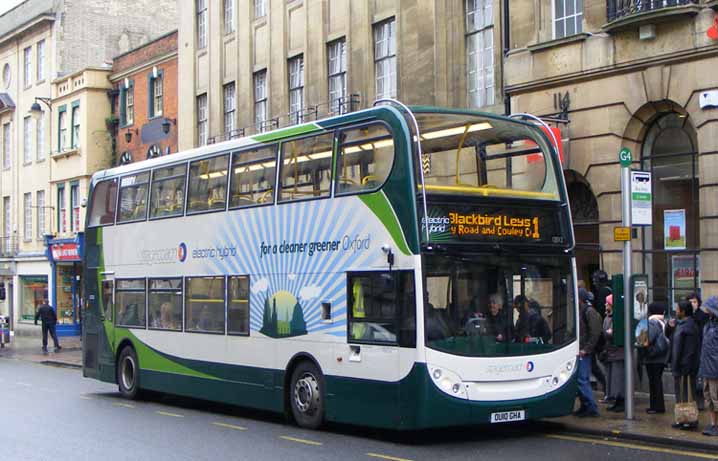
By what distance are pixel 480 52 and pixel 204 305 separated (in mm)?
9263

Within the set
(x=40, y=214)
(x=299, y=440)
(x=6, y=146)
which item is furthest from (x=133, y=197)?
(x=6, y=146)

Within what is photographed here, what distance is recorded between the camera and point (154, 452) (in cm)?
1256

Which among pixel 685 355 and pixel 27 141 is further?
pixel 27 141

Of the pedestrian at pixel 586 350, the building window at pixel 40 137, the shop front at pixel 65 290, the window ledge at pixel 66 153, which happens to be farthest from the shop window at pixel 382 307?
the building window at pixel 40 137

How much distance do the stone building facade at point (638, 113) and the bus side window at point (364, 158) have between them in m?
7.05

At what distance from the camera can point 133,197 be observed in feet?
63.1

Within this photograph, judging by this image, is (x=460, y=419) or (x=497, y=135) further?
(x=497, y=135)

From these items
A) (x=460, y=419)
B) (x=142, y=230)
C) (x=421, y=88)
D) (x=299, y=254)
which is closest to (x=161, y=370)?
(x=142, y=230)

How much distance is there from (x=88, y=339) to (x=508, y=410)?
11.2m

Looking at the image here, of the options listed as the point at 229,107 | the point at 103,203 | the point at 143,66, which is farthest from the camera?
the point at 143,66

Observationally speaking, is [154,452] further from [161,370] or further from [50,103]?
[50,103]

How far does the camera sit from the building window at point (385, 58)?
25.2 m

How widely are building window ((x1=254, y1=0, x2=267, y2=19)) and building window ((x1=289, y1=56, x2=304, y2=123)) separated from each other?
7.60ft

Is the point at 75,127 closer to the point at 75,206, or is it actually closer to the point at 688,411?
the point at 75,206
